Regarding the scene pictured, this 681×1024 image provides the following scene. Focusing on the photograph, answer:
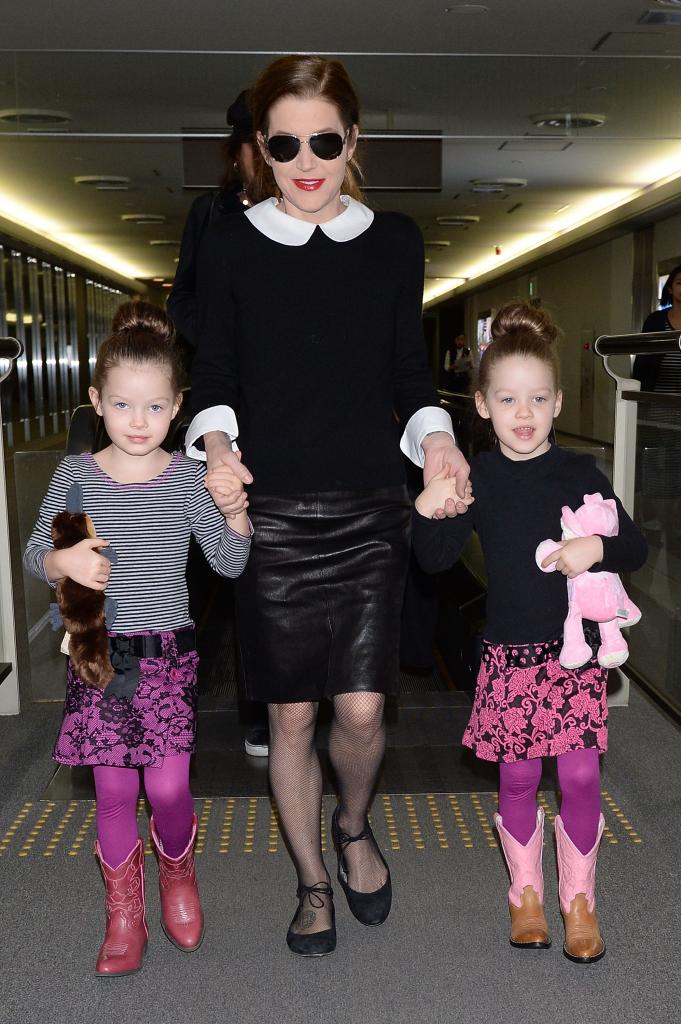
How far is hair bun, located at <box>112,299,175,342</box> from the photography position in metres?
2.24

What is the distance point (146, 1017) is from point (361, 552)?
1.02m

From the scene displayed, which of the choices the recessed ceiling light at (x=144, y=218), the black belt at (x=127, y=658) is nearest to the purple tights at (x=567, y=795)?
the black belt at (x=127, y=658)

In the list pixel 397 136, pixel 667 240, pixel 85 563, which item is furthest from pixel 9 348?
pixel 667 240

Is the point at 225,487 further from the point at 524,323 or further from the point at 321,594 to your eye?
the point at 524,323

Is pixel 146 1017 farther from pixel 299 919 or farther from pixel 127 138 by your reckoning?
pixel 127 138

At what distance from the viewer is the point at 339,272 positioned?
2.09 metres

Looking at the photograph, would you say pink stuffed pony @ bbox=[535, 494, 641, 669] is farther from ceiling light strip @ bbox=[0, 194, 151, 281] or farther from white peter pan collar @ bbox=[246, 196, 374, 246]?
ceiling light strip @ bbox=[0, 194, 151, 281]

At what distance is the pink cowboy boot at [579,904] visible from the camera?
2189 mm

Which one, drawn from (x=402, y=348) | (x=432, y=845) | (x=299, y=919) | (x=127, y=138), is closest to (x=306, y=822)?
(x=299, y=919)

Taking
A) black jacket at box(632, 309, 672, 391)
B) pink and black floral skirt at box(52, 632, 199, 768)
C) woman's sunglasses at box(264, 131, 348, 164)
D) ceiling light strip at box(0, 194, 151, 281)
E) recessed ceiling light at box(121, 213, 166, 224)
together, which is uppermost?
ceiling light strip at box(0, 194, 151, 281)

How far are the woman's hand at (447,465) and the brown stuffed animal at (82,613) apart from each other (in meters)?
0.68

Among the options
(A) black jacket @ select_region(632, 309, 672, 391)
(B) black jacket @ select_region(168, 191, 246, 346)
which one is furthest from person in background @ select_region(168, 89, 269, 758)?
(A) black jacket @ select_region(632, 309, 672, 391)

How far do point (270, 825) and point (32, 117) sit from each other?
24.3 ft

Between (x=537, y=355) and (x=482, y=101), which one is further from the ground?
(x=482, y=101)
